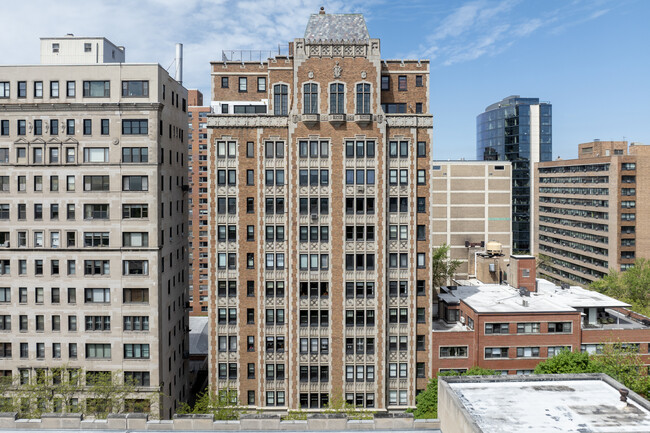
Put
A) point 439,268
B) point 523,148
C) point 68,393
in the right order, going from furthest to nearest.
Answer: point 523,148, point 439,268, point 68,393

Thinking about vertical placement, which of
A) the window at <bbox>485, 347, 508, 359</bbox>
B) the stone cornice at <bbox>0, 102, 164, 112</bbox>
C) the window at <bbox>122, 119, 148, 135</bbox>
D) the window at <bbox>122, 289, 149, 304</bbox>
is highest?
the stone cornice at <bbox>0, 102, 164, 112</bbox>

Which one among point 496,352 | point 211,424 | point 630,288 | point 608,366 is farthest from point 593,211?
point 211,424

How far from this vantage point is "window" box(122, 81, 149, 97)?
61594 mm

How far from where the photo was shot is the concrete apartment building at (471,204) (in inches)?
5032

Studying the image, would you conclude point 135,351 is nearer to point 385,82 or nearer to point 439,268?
point 385,82

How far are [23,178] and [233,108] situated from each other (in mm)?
29471

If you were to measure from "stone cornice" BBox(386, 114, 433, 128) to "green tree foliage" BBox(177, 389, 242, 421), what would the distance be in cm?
4298

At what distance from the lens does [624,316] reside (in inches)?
3007

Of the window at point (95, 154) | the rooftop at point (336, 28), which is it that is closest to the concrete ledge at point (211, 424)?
the window at point (95, 154)

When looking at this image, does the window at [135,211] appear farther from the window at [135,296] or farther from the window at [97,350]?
the window at [97,350]

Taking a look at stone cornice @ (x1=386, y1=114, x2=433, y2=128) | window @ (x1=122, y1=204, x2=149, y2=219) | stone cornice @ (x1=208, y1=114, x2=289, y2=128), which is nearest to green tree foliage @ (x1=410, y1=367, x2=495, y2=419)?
stone cornice @ (x1=386, y1=114, x2=433, y2=128)

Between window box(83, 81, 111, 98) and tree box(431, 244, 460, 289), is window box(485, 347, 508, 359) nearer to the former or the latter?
tree box(431, 244, 460, 289)

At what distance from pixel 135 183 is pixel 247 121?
673 inches

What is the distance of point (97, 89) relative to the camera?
6162cm
